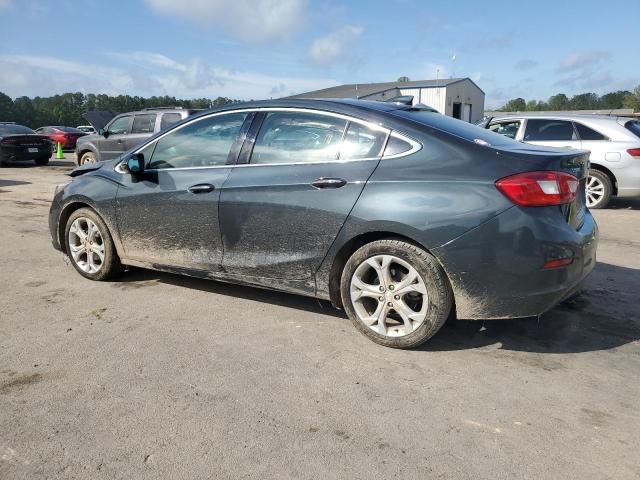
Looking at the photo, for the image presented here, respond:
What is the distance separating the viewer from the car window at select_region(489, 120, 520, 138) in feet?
31.8

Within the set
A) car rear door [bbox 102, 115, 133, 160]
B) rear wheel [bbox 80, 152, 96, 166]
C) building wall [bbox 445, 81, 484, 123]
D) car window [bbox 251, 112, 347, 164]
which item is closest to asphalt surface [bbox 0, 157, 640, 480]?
car window [bbox 251, 112, 347, 164]

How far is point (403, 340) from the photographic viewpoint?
345cm

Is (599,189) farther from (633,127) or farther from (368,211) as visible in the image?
(368,211)

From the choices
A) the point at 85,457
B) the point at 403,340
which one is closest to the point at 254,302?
the point at 403,340

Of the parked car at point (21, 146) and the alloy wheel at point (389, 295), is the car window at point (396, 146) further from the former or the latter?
the parked car at point (21, 146)

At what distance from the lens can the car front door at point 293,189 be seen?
354 centimetres

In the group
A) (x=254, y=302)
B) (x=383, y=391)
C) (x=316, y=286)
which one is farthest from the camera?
(x=254, y=302)

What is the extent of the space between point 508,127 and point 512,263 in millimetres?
A: 7579

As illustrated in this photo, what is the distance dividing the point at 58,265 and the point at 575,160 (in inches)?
196

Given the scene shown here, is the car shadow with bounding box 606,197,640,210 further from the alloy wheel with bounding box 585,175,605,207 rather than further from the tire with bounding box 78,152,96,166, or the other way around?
the tire with bounding box 78,152,96,166

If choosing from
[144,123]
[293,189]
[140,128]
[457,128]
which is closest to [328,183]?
[293,189]

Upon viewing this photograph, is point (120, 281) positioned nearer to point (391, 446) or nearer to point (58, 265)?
point (58, 265)

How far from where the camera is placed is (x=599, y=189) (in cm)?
900

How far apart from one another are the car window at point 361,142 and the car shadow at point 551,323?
4.30 ft
